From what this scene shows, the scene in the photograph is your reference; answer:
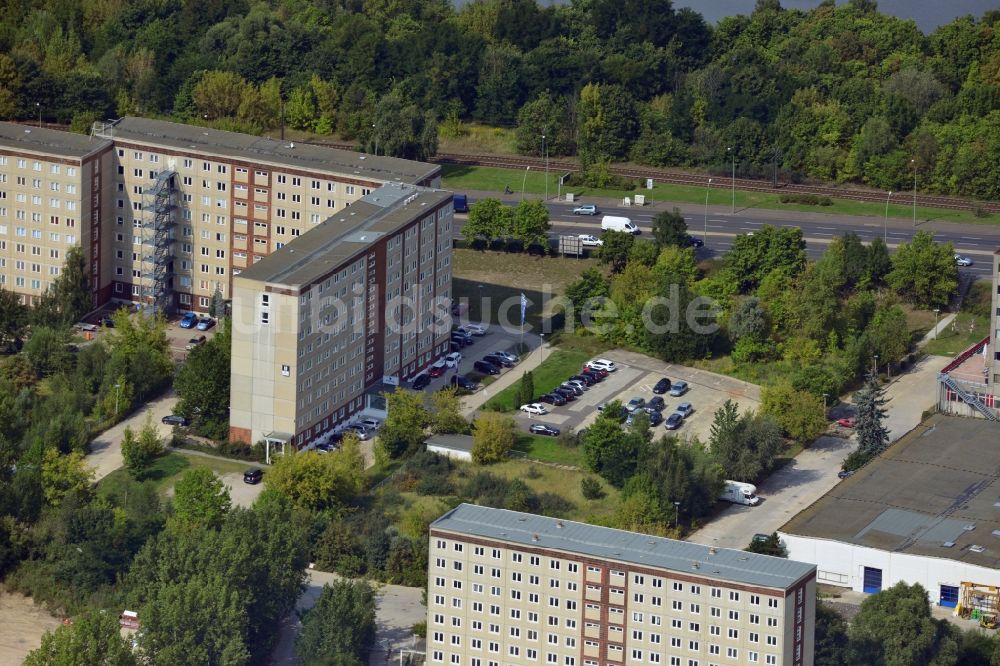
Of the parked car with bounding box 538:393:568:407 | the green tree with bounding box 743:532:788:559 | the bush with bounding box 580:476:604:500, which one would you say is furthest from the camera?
the parked car with bounding box 538:393:568:407

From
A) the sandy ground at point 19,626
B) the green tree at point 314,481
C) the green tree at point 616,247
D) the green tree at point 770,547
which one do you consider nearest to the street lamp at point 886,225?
the green tree at point 616,247

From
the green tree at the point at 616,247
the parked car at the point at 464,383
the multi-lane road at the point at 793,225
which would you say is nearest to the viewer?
the parked car at the point at 464,383

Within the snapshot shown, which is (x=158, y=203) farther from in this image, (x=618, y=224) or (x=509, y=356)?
(x=618, y=224)

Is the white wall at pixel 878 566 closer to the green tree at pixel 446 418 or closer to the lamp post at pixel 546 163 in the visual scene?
the green tree at pixel 446 418

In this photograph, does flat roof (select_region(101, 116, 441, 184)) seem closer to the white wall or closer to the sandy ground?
the sandy ground

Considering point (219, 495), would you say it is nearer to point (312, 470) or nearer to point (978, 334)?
point (312, 470)

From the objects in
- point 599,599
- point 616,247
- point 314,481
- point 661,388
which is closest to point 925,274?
point 616,247

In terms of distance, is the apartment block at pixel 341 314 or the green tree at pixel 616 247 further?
the green tree at pixel 616 247

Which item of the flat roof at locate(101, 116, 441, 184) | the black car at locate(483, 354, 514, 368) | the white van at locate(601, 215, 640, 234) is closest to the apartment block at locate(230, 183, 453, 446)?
the black car at locate(483, 354, 514, 368)
